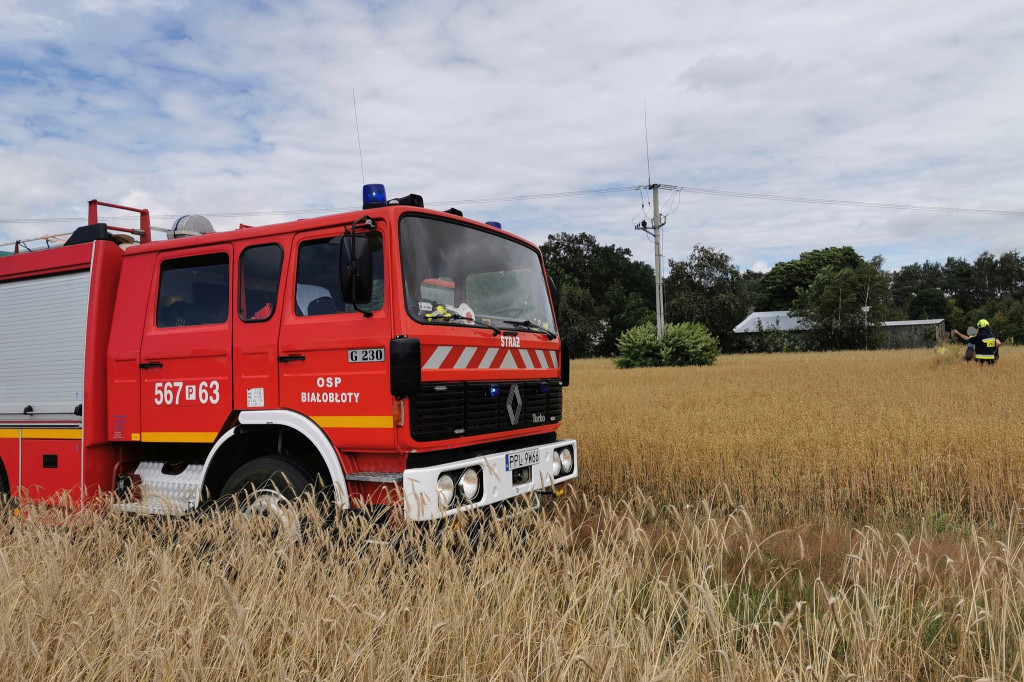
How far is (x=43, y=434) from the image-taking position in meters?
5.92

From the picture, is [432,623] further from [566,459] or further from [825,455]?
[825,455]

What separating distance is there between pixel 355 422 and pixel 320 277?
3.40 ft

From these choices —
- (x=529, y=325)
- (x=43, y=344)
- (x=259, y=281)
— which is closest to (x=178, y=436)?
(x=259, y=281)

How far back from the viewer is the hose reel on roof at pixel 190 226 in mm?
6043

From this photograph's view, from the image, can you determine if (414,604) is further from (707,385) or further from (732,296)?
(732,296)

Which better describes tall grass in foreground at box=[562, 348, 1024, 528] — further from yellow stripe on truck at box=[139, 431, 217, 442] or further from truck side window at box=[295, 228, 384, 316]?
yellow stripe on truck at box=[139, 431, 217, 442]

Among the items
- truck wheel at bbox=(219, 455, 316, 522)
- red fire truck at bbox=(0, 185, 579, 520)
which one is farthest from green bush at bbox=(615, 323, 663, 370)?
truck wheel at bbox=(219, 455, 316, 522)

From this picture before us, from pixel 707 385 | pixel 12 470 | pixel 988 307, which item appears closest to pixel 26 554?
pixel 12 470

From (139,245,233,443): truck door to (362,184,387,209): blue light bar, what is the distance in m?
1.18

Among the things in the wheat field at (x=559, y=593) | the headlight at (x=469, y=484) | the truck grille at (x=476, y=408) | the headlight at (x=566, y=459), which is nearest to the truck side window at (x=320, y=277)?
the truck grille at (x=476, y=408)

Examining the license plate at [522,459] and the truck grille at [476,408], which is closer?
the truck grille at [476,408]

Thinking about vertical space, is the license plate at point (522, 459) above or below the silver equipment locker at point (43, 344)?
below

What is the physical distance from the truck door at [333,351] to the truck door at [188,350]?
606 millimetres

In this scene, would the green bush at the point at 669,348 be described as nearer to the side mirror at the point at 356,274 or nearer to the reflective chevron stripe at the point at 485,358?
the reflective chevron stripe at the point at 485,358
